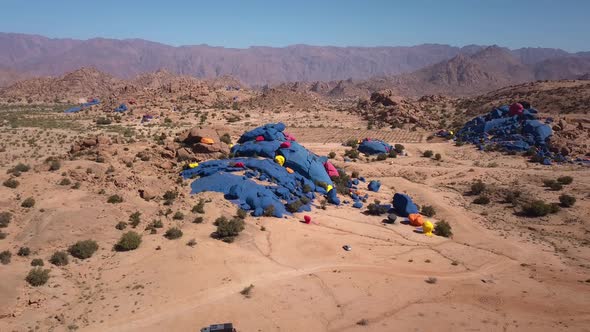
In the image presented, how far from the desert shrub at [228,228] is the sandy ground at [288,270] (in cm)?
39

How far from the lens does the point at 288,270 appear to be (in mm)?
14680

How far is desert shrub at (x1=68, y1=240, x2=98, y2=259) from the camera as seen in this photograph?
47.5 feet

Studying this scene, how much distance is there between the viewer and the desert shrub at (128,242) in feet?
49.9

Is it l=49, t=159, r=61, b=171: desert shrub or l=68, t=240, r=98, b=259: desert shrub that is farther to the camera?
l=49, t=159, r=61, b=171: desert shrub

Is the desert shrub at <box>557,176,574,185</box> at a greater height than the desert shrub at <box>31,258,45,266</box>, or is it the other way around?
the desert shrub at <box>557,176,574,185</box>

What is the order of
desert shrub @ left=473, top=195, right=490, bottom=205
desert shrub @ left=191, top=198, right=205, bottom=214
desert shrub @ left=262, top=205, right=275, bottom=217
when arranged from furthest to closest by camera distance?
desert shrub @ left=473, top=195, right=490, bottom=205
desert shrub @ left=262, top=205, right=275, bottom=217
desert shrub @ left=191, top=198, right=205, bottom=214

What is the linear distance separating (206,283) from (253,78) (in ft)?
617

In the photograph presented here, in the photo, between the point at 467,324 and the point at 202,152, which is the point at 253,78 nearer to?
the point at 202,152

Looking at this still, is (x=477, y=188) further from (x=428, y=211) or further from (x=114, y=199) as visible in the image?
(x=114, y=199)

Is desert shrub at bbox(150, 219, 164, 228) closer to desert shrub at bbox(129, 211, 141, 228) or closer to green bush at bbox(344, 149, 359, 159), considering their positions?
desert shrub at bbox(129, 211, 141, 228)

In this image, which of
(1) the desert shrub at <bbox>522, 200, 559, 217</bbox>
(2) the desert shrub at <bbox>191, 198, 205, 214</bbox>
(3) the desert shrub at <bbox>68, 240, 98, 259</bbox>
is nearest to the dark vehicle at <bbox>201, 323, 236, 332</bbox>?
(3) the desert shrub at <bbox>68, 240, 98, 259</bbox>

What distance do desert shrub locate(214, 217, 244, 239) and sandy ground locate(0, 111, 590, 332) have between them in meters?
0.39

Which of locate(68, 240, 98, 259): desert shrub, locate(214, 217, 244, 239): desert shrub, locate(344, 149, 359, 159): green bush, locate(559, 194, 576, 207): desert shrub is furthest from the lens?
locate(344, 149, 359, 159): green bush

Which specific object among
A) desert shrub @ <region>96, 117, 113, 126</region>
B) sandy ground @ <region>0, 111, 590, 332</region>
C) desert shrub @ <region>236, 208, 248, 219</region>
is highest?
desert shrub @ <region>96, 117, 113, 126</region>
